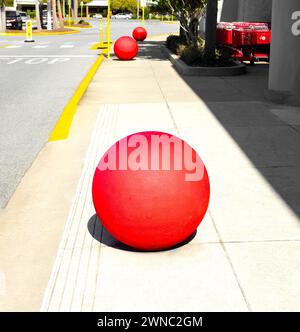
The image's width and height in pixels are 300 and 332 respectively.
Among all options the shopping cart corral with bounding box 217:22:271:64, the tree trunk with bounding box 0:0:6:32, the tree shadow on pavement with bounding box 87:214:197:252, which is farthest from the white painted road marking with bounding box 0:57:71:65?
the tree trunk with bounding box 0:0:6:32

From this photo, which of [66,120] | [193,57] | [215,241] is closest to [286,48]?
[66,120]

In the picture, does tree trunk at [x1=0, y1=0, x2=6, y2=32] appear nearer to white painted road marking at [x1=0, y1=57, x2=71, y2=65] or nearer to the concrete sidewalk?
white painted road marking at [x1=0, y1=57, x2=71, y2=65]

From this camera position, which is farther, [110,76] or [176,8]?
[176,8]

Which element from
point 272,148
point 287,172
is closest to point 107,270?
point 287,172

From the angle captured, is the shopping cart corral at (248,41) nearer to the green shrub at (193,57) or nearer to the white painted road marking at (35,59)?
the green shrub at (193,57)

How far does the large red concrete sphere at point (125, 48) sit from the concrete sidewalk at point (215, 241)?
1269 centimetres

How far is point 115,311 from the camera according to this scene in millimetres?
3945

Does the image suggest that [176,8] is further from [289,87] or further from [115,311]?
[115,311]

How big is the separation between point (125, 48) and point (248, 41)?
5.43 metres

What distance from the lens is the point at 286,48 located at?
474 inches

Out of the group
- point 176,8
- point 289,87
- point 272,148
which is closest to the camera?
point 272,148

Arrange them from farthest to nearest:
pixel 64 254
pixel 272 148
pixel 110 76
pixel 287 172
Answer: pixel 110 76, pixel 272 148, pixel 287 172, pixel 64 254

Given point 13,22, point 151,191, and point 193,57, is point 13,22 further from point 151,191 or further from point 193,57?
point 151,191
